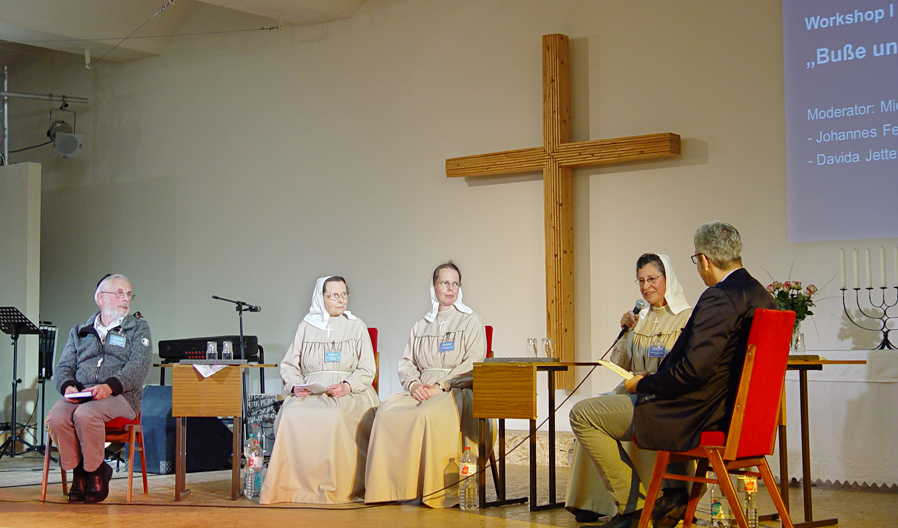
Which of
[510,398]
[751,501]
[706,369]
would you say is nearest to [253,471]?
[510,398]

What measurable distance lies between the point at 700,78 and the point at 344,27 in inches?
118

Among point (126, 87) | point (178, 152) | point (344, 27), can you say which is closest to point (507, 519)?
point (344, 27)

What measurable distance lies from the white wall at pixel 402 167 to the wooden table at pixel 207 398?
2210 mm

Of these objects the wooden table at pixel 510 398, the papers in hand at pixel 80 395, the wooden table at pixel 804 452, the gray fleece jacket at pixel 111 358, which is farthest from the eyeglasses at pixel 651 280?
the papers in hand at pixel 80 395

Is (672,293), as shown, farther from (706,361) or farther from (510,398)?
(706,361)

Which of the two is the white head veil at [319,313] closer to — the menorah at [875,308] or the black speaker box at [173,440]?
the black speaker box at [173,440]

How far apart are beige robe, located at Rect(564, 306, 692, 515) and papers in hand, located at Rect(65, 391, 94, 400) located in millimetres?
2546

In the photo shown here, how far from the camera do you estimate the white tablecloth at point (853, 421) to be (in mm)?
4719

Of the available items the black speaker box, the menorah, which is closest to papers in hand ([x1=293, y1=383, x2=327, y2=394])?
the black speaker box

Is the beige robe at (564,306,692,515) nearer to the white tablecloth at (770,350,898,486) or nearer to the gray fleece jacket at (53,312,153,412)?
the white tablecloth at (770,350,898,486)

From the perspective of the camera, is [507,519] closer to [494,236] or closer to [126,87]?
[494,236]

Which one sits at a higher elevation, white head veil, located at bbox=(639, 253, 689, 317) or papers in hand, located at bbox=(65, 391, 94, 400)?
white head veil, located at bbox=(639, 253, 689, 317)

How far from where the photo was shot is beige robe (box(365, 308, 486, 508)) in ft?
15.1

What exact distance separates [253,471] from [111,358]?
1.02 meters
